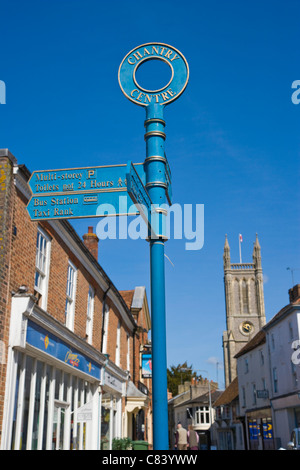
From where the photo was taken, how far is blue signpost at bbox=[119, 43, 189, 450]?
5.06 metres

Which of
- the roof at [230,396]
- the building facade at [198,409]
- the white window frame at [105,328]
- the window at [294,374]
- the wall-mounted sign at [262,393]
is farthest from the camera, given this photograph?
the building facade at [198,409]

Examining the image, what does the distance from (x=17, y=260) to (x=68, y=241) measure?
383cm

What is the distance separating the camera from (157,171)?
5855 millimetres

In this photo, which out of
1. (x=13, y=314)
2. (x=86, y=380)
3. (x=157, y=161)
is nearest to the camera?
(x=157, y=161)

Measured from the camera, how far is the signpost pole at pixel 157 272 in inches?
198

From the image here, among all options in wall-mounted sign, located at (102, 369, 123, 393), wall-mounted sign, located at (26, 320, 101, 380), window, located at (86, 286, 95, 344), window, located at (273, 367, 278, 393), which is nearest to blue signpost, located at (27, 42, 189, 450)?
wall-mounted sign, located at (26, 320, 101, 380)

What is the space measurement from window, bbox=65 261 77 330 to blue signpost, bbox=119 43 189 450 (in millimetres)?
8074

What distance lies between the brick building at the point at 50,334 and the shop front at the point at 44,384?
2 centimetres

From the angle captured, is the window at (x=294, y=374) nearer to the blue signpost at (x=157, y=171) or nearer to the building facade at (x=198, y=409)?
the blue signpost at (x=157, y=171)

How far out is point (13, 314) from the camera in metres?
9.12

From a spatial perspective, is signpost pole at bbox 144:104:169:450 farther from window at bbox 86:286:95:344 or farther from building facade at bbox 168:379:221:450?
building facade at bbox 168:379:221:450

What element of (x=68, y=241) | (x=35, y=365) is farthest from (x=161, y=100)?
(x=68, y=241)

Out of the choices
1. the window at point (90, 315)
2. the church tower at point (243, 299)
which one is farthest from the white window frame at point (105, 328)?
the church tower at point (243, 299)

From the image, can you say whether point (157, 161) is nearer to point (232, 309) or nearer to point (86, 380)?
point (86, 380)
